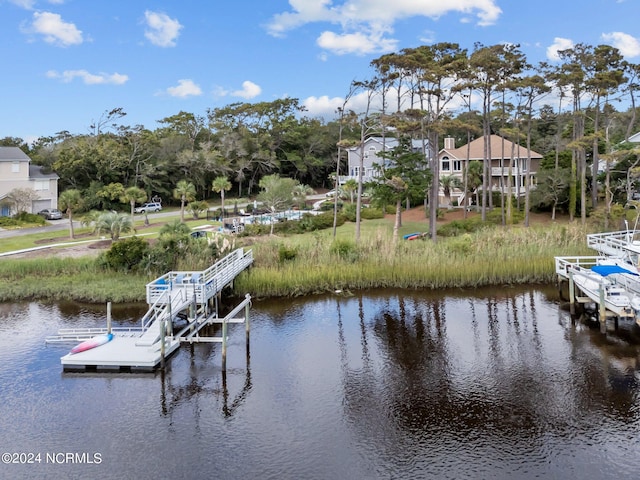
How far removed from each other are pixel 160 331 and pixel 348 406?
25.2ft

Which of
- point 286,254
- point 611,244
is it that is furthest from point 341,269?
point 611,244

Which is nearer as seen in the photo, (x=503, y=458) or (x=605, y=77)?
(x=503, y=458)

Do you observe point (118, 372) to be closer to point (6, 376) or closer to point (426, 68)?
point (6, 376)

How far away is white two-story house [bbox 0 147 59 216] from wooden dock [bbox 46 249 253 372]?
38.2 meters

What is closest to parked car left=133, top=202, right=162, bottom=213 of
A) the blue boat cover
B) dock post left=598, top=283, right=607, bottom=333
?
the blue boat cover

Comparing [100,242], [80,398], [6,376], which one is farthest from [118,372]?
[100,242]

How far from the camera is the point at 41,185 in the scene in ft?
194

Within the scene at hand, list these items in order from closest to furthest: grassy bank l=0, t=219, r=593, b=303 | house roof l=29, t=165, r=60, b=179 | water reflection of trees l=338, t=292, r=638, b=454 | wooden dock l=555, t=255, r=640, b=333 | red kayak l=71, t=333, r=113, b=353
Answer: water reflection of trees l=338, t=292, r=638, b=454 → red kayak l=71, t=333, r=113, b=353 → wooden dock l=555, t=255, r=640, b=333 → grassy bank l=0, t=219, r=593, b=303 → house roof l=29, t=165, r=60, b=179

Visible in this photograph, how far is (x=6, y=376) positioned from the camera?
18891 millimetres

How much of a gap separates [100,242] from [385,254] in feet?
69.9

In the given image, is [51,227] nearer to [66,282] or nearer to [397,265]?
[66,282]

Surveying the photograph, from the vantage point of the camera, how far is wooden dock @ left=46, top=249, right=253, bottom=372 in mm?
19125

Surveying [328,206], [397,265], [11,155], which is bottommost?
[397,265]

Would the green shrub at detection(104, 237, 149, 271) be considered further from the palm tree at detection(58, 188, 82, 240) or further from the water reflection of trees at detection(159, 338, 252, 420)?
the water reflection of trees at detection(159, 338, 252, 420)
